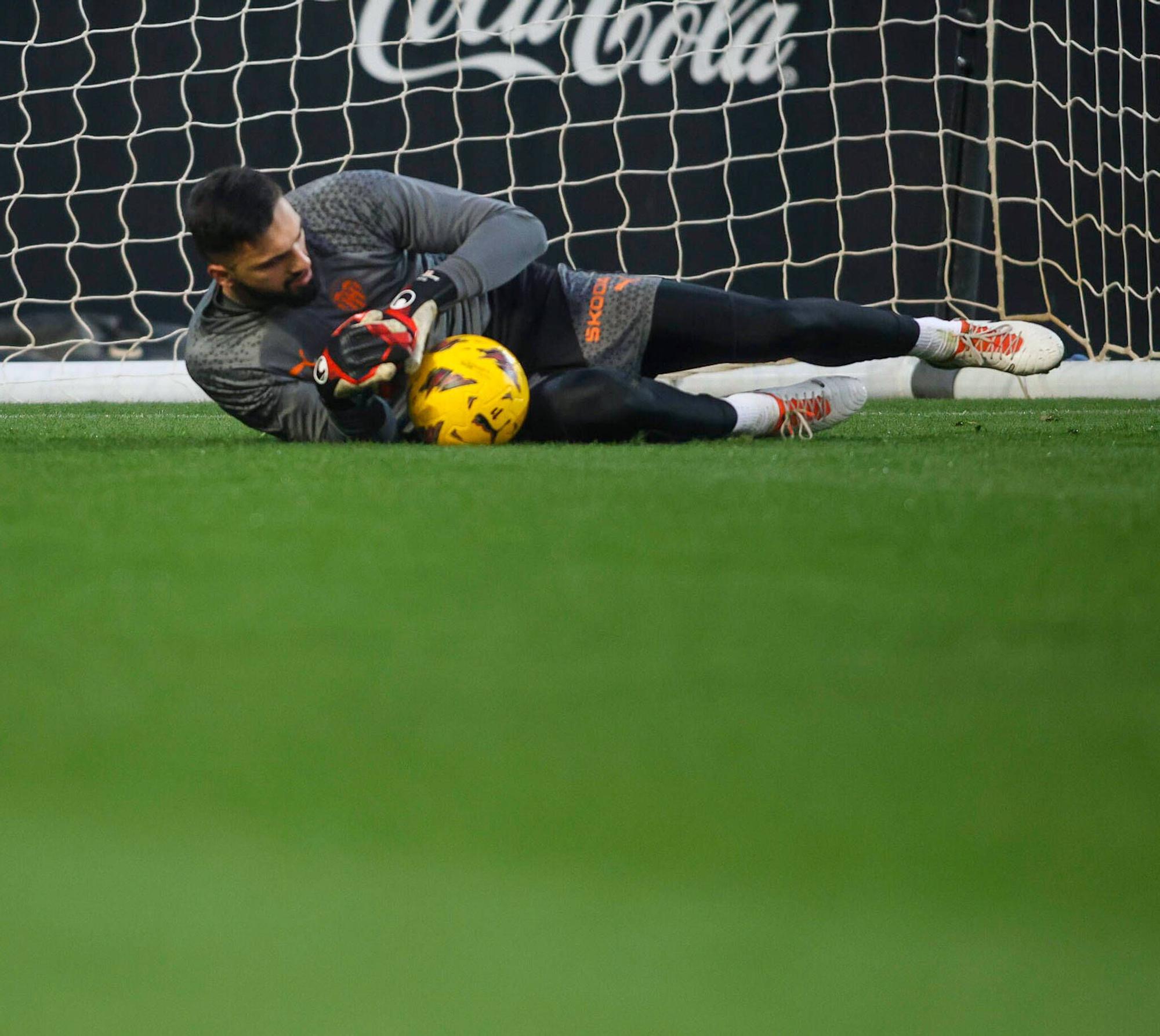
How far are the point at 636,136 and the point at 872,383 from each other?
59.2 inches

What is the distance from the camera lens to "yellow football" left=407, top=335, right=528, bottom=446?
2.19 metres

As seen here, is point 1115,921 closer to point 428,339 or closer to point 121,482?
point 121,482

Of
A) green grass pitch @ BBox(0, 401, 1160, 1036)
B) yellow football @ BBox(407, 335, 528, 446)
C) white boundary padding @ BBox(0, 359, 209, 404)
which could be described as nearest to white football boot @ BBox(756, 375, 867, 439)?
yellow football @ BBox(407, 335, 528, 446)

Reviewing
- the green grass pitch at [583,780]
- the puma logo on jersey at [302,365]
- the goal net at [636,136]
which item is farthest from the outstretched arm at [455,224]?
the goal net at [636,136]

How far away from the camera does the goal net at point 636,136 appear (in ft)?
16.7

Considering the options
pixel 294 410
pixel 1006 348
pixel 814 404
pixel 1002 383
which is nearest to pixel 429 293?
pixel 294 410

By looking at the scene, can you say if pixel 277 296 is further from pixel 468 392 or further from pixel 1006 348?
pixel 1006 348

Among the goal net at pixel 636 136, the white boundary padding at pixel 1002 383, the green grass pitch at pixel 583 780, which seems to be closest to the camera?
the green grass pitch at pixel 583 780

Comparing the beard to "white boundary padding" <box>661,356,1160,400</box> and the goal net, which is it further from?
the goal net

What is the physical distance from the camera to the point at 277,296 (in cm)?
219

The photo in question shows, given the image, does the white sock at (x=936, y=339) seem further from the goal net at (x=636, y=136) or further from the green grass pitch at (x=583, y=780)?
the goal net at (x=636, y=136)

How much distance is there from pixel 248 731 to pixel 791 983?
1.00 ft

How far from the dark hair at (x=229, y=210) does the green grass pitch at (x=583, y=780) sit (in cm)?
99

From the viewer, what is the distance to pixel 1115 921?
1.39ft
